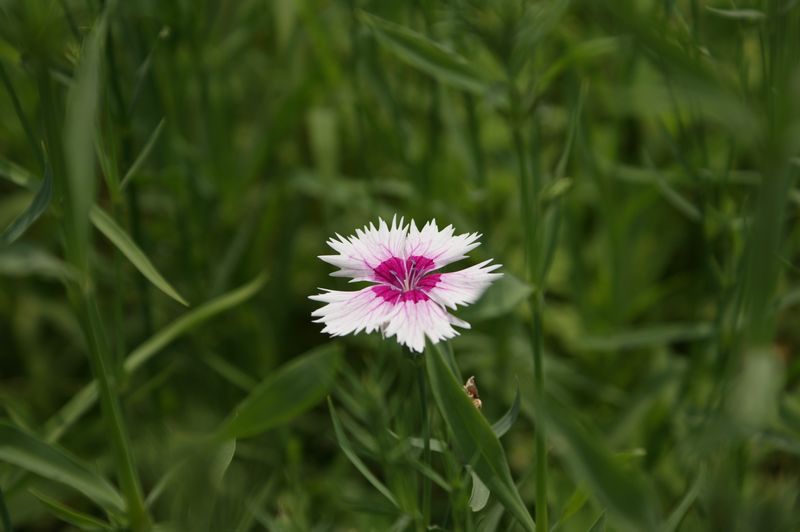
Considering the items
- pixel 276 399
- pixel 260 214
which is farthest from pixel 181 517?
pixel 260 214

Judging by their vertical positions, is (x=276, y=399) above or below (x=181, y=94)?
below

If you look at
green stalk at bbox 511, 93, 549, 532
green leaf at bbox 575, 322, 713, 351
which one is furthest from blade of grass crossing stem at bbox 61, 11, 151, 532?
green leaf at bbox 575, 322, 713, 351

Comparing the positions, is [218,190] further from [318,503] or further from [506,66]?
[506,66]

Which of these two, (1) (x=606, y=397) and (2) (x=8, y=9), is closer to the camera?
(2) (x=8, y=9)

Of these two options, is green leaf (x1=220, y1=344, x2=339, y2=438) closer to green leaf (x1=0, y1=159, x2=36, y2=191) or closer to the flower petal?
the flower petal

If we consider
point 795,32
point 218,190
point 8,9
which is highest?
point 218,190

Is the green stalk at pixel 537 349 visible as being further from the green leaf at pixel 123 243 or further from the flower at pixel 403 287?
the green leaf at pixel 123 243

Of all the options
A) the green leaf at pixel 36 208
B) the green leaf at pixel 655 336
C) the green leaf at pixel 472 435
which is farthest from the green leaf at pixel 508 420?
the green leaf at pixel 655 336
